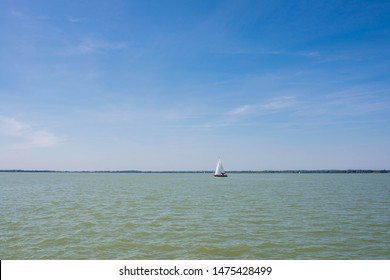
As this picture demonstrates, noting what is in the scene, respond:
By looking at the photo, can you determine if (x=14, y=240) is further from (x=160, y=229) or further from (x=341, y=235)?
(x=341, y=235)

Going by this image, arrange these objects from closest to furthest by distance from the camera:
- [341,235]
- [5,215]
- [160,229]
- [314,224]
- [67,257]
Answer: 1. [67,257]
2. [341,235]
3. [160,229]
4. [314,224]
5. [5,215]

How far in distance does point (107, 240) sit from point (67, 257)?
3421 millimetres

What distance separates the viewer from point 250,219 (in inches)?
1027
